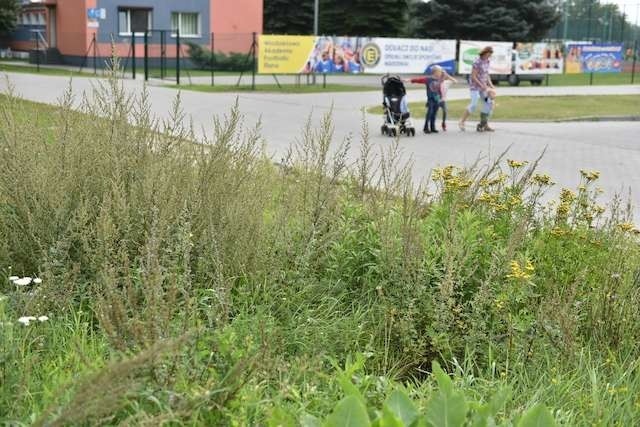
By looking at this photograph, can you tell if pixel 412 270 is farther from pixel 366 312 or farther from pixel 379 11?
pixel 379 11

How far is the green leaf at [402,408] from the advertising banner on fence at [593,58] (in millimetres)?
40662

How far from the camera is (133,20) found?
4166cm

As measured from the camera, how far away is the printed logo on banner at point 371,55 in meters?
30.3

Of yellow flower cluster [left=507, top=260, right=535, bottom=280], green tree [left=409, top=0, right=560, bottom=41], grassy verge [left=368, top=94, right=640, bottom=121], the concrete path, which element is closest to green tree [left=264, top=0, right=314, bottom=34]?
green tree [left=409, top=0, right=560, bottom=41]

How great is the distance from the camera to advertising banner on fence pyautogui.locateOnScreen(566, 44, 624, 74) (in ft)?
133

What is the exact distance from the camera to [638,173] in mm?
12039

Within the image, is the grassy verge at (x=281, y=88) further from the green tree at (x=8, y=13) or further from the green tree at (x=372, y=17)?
the green tree at (x=372, y=17)

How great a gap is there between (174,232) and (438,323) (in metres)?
1.50

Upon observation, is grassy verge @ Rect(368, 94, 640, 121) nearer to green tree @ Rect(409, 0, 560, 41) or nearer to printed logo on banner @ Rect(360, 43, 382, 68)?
printed logo on banner @ Rect(360, 43, 382, 68)

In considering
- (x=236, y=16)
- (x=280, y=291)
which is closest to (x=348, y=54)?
(x=236, y=16)

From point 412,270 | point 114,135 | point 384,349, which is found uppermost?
point 114,135

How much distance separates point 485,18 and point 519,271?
45.0 meters

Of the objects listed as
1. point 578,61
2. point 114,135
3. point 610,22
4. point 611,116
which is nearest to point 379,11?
point 578,61

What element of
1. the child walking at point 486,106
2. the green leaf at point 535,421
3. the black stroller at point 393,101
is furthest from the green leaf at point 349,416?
the child walking at point 486,106
